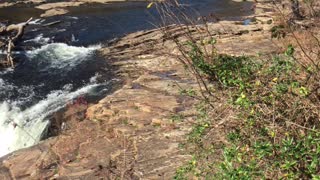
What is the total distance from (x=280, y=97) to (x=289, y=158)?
125 centimetres

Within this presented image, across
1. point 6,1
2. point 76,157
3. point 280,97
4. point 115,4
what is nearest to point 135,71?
point 76,157

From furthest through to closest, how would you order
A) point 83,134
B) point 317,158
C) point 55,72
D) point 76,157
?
point 55,72 → point 83,134 → point 76,157 → point 317,158

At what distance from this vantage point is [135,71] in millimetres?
14664

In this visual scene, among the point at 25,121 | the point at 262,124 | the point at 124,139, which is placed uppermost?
the point at 262,124

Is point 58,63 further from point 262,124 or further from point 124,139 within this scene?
point 262,124

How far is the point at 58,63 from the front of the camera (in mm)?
16734

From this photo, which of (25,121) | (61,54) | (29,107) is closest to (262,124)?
(25,121)

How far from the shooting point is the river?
41.0ft

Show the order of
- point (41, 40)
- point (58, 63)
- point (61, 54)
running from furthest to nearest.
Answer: point (41, 40) < point (61, 54) < point (58, 63)

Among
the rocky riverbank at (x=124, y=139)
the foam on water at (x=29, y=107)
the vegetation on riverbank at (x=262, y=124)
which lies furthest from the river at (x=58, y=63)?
the vegetation on riverbank at (x=262, y=124)

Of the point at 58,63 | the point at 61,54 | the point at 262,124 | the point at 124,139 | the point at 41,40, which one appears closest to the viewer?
the point at 262,124

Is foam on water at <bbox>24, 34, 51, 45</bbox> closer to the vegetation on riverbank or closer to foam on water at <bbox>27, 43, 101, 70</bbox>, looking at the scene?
foam on water at <bbox>27, 43, 101, 70</bbox>

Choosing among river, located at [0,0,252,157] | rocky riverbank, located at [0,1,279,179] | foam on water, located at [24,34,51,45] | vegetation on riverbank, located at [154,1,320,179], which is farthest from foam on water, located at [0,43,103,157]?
vegetation on riverbank, located at [154,1,320,179]

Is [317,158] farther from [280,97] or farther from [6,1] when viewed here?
[6,1]
